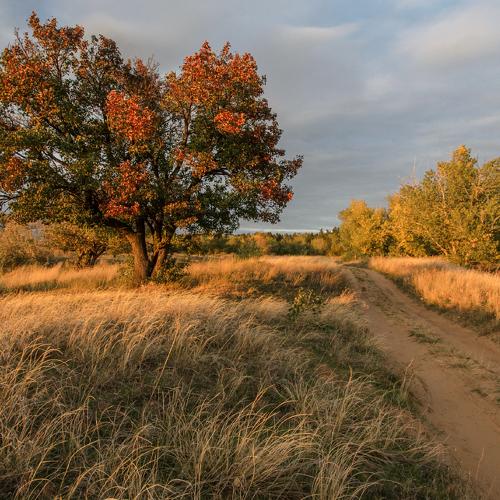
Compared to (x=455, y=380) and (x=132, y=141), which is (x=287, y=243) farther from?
(x=455, y=380)

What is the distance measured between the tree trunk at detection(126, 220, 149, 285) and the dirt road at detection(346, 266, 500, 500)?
30.7 feet

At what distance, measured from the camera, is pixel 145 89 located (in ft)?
49.3

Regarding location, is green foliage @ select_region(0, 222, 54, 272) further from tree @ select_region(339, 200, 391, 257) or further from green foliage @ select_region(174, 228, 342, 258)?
Answer: tree @ select_region(339, 200, 391, 257)

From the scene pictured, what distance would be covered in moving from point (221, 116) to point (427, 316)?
10.8m

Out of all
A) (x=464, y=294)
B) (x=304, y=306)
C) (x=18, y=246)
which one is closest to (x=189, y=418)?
(x=304, y=306)

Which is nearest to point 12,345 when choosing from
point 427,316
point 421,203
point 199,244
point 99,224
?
point 99,224

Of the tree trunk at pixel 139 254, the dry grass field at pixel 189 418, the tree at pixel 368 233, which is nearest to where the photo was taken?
the dry grass field at pixel 189 418

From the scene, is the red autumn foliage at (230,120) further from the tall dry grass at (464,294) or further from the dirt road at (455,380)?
the tall dry grass at (464,294)

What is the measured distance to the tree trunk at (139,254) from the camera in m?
15.2

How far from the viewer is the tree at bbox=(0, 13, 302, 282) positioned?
11938 millimetres

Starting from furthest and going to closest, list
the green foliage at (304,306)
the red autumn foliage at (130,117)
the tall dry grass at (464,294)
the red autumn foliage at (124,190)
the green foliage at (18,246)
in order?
the green foliage at (18,246), the tall dry grass at (464,294), the red autumn foliage at (124,190), the red autumn foliage at (130,117), the green foliage at (304,306)

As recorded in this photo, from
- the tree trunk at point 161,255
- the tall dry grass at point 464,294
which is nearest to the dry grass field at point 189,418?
the tall dry grass at point 464,294

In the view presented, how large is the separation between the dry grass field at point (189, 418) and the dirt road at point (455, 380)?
0.51 m

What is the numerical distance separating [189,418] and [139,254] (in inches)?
487
